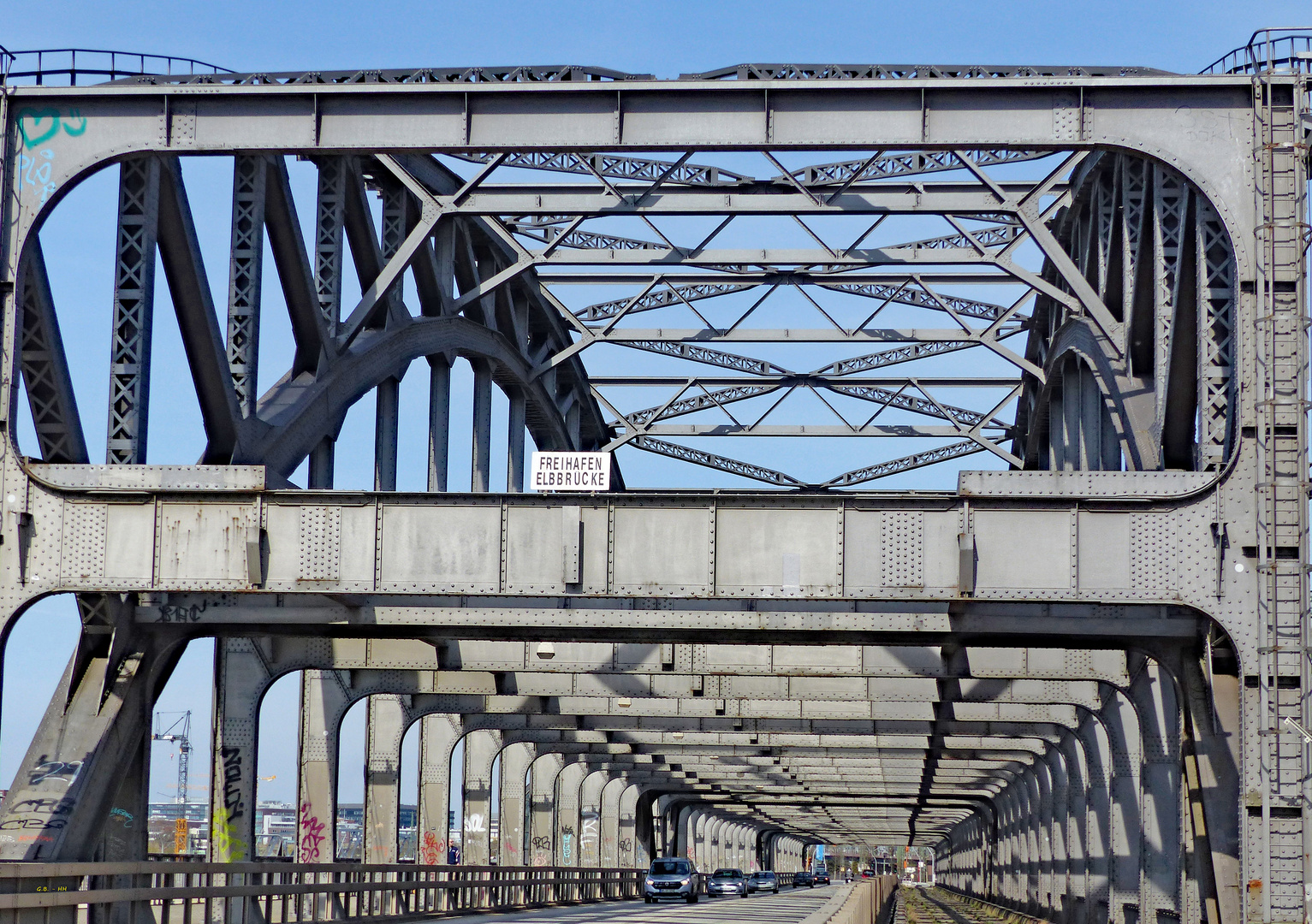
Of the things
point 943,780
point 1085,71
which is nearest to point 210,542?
point 1085,71

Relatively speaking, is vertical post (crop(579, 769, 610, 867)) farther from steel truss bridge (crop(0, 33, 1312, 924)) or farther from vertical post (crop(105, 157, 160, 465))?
vertical post (crop(105, 157, 160, 465))

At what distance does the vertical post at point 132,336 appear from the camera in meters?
23.7

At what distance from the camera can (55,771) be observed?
22.8 metres

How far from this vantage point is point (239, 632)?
83.2 feet

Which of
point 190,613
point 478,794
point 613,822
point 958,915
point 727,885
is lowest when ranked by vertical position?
point 958,915

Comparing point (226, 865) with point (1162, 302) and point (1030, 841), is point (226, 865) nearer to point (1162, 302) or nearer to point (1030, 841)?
point (1162, 302)

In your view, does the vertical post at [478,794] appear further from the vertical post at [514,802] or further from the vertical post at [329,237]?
the vertical post at [329,237]

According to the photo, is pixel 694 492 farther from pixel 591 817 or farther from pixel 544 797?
pixel 591 817

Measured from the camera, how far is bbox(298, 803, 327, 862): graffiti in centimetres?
3691

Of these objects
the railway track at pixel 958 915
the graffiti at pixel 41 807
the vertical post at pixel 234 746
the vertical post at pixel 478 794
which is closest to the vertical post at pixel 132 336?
the graffiti at pixel 41 807

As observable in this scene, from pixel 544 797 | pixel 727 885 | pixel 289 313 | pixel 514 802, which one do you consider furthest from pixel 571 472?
pixel 727 885

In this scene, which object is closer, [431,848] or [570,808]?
[431,848]

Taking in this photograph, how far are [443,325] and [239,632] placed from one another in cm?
1281

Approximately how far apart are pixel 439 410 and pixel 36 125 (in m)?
16.5
